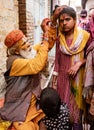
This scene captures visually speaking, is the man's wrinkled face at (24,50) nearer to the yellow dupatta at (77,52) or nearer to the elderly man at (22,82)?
Result: the elderly man at (22,82)

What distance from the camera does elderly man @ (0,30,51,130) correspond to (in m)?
2.63

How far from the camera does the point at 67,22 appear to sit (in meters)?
2.71

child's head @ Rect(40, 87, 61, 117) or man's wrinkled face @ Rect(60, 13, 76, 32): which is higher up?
man's wrinkled face @ Rect(60, 13, 76, 32)

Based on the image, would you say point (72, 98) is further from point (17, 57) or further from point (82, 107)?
point (17, 57)

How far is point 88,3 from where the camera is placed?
2947 mm

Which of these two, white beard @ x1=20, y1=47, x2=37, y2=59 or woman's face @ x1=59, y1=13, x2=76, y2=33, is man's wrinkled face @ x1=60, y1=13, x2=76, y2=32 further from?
white beard @ x1=20, y1=47, x2=37, y2=59

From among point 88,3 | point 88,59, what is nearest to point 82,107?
point 88,59

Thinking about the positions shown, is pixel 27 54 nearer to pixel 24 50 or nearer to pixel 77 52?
pixel 24 50

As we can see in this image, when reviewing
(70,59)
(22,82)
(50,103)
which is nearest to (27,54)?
(22,82)

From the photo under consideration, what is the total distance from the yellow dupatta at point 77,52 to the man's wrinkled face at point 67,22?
0.07 m

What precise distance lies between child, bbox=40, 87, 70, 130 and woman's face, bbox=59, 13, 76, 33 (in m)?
0.63

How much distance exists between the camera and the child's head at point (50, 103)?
249cm


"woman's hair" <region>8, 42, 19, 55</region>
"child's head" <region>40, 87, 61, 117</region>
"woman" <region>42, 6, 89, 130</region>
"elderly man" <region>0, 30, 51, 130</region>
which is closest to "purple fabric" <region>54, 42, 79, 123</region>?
"woman" <region>42, 6, 89, 130</region>

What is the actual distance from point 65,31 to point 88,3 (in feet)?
1.44
